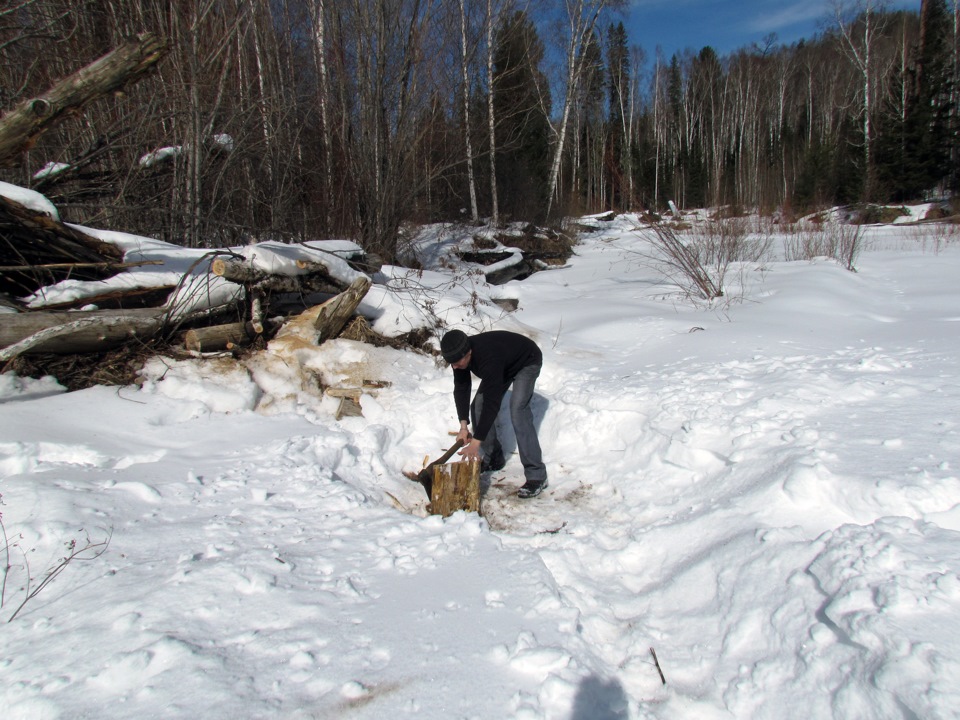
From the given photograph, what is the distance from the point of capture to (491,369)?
13.1ft

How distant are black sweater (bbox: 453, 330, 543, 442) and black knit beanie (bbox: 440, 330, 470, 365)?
6.4 inches

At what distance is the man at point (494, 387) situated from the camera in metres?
3.87

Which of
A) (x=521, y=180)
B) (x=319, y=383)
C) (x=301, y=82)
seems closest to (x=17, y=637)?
(x=319, y=383)

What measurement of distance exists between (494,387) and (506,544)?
3.87 feet

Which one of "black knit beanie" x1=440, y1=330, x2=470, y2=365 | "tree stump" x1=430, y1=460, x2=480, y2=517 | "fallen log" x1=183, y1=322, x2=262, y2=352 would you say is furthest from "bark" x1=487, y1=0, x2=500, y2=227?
"tree stump" x1=430, y1=460, x2=480, y2=517

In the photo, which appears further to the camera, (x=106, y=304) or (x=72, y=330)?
(x=106, y=304)

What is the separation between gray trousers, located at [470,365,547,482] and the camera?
13.6ft

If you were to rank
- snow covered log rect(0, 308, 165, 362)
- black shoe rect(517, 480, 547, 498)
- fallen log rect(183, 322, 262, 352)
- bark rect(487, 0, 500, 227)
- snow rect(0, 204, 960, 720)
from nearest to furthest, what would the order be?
snow rect(0, 204, 960, 720), black shoe rect(517, 480, 547, 498), snow covered log rect(0, 308, 165, 362), fallen log rect(183, 322, 262, 352), bark rect(487, 0, 500, 227)

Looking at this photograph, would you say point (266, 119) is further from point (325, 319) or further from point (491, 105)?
point (491, 105)

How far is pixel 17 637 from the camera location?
2.01 m

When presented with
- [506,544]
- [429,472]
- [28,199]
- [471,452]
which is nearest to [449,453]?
[429,472]

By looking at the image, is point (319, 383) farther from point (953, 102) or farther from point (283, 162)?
point (953, 102)

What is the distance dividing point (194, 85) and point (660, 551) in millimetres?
7359

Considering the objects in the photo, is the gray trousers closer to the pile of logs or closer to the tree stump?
the tree stump
